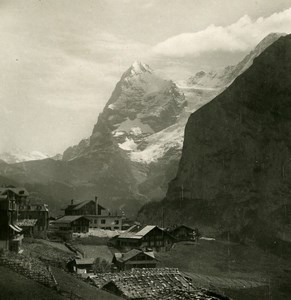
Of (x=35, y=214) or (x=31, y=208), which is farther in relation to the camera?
(x=31, y=208)

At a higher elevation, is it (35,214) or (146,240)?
(35,214)

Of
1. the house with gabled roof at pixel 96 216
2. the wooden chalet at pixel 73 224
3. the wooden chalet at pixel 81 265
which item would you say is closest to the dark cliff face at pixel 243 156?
the house with gabled roof at pixel 96 216

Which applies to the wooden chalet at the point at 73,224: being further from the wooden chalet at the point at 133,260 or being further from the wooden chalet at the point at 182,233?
the wooden chalet at the point at 133,260

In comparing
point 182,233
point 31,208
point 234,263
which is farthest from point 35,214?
point 234,263

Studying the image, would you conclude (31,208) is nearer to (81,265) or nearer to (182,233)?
(182,233)

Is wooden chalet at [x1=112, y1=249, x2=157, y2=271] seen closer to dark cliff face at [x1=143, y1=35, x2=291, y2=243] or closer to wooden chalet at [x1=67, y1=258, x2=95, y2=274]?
wooden chalet at [x1=67, y1=258, x2=95, y2=274]

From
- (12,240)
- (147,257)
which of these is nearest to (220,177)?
(147,257)

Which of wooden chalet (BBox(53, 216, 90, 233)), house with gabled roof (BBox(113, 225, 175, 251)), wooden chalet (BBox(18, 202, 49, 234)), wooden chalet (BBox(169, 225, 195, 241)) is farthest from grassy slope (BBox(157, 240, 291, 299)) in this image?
wooden chalet (BBox(18, 202, 49, 234))
